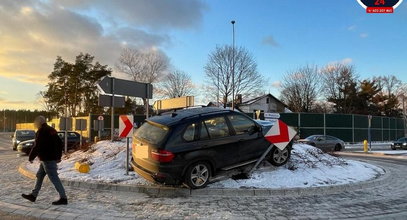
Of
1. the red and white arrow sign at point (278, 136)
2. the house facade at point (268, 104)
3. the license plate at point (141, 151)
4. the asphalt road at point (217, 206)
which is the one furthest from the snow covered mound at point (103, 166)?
the house facade at point (268, 104)

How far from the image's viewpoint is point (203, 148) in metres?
8.22

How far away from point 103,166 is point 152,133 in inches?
139

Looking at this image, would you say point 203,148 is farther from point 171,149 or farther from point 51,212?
point 51,212

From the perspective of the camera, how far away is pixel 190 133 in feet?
26.8

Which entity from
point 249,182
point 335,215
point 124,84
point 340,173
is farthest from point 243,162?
point 124,84

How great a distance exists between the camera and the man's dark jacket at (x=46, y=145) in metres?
7.32

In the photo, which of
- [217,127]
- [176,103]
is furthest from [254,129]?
[176,103]

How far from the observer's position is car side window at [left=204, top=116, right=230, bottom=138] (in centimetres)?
852

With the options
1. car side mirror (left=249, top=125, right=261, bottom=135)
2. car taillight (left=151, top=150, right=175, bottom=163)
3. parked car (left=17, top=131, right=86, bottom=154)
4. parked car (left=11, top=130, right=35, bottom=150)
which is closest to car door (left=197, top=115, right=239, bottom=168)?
car side mirror (left=249, top=125, right=261, bottom=135)

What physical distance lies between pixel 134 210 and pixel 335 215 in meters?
3.68

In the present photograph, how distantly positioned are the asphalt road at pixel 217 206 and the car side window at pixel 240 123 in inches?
66.7

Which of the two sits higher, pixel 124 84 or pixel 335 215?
pixel 124 84

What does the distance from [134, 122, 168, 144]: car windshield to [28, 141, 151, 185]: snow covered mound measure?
1317 millimetres

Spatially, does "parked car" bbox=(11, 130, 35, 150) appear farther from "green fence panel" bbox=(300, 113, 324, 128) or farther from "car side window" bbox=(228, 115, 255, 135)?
"green fence panel" bbox=(300, 113, 324, 128)
